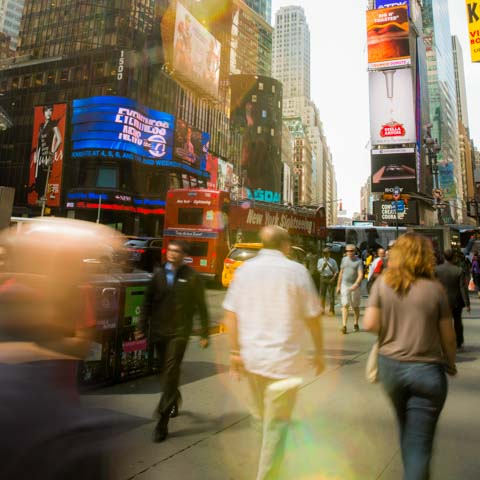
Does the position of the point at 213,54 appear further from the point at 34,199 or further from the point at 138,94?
the point at 34,199

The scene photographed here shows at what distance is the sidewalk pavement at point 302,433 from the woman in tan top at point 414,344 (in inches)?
35.9

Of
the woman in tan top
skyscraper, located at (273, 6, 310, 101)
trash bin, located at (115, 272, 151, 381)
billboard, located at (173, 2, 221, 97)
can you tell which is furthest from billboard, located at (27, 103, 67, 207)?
skyscraper, located at (273, 6, 310, 101)

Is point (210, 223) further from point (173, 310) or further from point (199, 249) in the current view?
point (173, 310)

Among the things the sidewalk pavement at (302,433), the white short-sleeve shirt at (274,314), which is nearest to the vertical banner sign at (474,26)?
the sidewalk pavement at (302,433)

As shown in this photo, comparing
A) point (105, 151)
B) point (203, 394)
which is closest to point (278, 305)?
point (203, 394)

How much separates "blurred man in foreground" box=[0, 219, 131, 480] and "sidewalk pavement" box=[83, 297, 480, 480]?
0.72 meters

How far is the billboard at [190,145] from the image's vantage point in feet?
173

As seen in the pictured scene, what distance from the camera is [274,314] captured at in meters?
2.79

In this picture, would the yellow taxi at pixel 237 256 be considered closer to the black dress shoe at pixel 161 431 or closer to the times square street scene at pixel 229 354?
the times square street scene at pixel 229 354

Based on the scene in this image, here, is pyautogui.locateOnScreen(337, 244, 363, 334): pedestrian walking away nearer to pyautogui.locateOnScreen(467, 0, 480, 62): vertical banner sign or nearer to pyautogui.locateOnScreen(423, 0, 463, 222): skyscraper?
pyautogui.locateOnScreen(467, 0, 480, 62): vertical banner sign

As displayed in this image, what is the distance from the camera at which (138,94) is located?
5191 centimetres

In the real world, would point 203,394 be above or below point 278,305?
below

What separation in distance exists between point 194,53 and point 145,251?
4844cm

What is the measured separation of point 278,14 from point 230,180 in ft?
528
